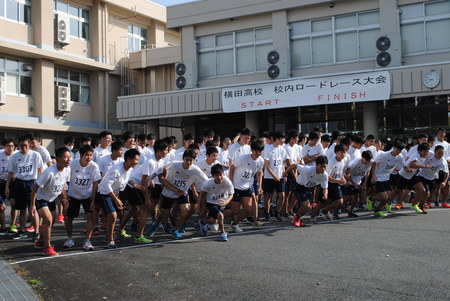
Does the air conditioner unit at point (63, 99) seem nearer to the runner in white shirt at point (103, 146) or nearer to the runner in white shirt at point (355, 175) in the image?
the runner in white shirt at point (103, 146)

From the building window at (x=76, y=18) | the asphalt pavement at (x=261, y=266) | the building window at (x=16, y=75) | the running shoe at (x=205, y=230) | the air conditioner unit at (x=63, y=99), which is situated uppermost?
the building window at (x=76, y=18)

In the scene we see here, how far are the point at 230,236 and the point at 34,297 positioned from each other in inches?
150

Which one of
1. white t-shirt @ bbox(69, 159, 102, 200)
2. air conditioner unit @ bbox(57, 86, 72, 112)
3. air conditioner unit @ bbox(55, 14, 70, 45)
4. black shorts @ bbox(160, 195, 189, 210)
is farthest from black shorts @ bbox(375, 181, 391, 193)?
air conditioner unit @ bbox(55, 14, 70, 45)

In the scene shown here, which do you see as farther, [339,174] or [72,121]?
[72,121]

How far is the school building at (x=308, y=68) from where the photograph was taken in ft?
58.1

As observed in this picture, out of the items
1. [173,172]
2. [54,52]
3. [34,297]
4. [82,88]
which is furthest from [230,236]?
[82,88]

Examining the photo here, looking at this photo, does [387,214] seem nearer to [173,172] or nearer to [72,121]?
[173,172]

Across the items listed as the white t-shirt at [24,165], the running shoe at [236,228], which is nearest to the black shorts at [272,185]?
the running shoe at [236,228]

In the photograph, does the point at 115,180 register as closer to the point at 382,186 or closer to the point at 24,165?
the point at 24,165

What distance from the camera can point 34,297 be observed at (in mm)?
5008

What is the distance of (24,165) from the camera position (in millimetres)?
8672

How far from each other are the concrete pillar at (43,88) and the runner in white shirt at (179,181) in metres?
18.4

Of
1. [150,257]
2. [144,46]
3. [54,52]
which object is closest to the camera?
[150,257]

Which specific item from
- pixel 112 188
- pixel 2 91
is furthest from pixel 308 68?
pixel 112 188
